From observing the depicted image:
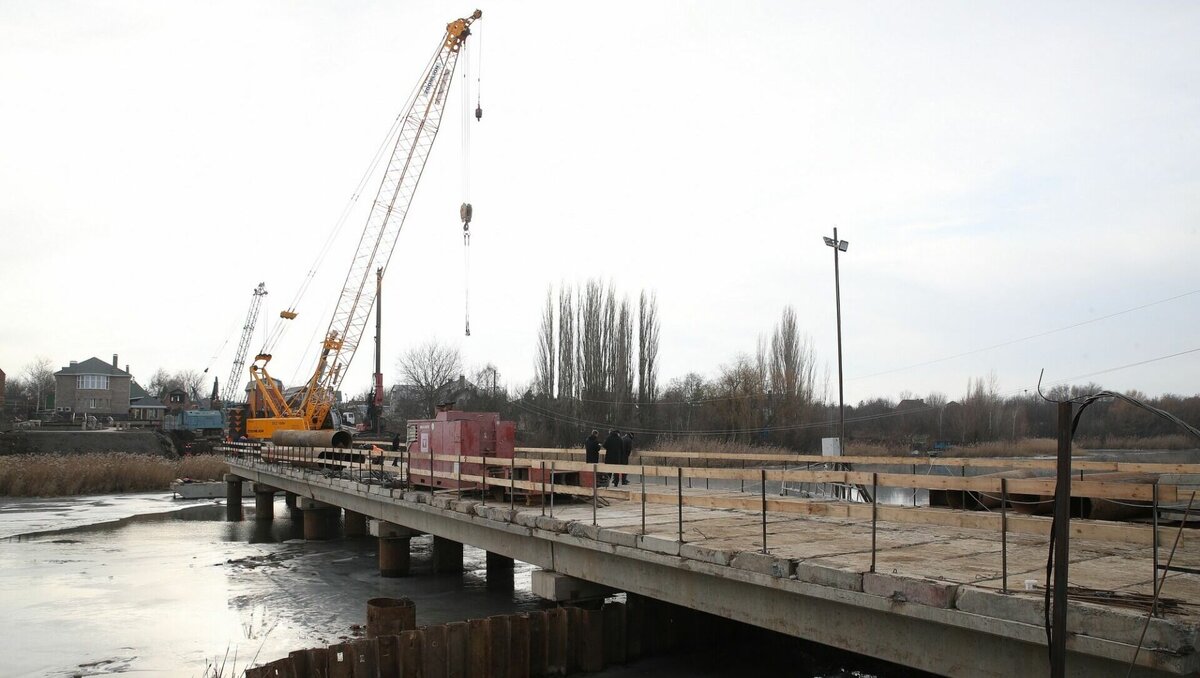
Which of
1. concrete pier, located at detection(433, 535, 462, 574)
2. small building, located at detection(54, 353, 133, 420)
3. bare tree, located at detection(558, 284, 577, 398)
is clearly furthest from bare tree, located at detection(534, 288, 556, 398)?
small building, located at detection(54, 353, 133, 420)

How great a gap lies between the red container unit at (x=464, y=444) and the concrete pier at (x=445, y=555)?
9.80 ft

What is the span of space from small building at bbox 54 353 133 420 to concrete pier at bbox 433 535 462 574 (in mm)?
114914

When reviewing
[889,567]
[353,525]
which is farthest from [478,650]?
[353,525]

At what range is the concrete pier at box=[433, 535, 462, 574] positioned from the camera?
74.7 ft

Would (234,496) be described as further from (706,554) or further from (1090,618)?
(1090,618)

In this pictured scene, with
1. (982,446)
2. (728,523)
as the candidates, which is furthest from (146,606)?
(982,446)

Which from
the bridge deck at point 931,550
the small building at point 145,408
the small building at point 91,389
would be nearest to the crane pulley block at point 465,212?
the bridge deck at point 931,550

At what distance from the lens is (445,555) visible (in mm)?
22875

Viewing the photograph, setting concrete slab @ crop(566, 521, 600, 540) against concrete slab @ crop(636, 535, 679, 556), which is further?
concrete slab @ crop(566, 521, 600, 540)

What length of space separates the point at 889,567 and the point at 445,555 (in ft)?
52.3

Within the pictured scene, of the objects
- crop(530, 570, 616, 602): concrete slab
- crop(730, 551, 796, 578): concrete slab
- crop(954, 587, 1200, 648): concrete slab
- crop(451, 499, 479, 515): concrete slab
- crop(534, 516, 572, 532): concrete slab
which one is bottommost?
crop(530, 570, 616, 602): concrete slab

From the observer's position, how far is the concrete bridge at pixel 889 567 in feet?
22.6

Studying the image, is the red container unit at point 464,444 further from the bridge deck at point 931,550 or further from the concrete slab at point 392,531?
the bridge deck at point 931,550

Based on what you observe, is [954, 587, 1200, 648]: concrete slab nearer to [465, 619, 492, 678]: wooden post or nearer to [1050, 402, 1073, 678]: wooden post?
[1050, 402, 1073, 678]: wooden post
